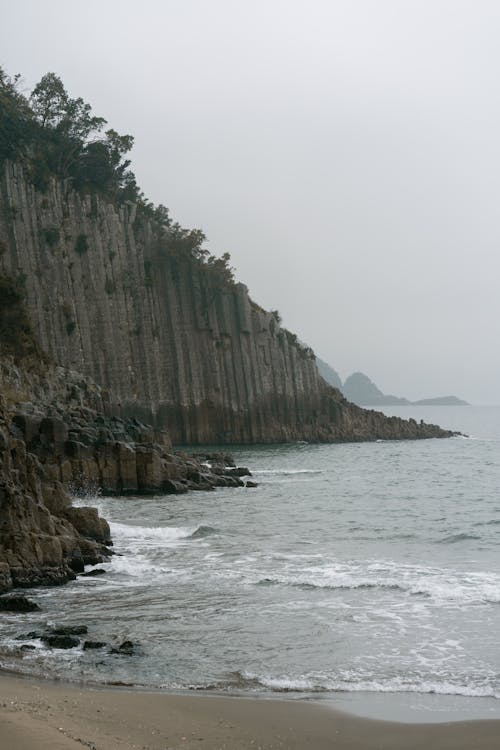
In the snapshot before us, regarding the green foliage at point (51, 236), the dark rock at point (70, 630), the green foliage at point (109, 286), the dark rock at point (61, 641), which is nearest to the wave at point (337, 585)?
the dark rock at point (70, 630)

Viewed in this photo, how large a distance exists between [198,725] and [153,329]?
78923mm

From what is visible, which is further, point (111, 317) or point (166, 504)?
Result: point (111, 317)

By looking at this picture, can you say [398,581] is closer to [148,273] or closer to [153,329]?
[153,329]

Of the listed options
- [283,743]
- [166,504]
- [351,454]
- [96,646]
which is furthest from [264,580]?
[351,454]

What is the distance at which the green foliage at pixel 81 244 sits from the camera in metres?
83.6

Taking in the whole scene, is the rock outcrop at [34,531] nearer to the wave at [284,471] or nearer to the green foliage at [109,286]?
the wave at [284,471]

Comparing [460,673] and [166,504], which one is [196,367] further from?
[460,673]

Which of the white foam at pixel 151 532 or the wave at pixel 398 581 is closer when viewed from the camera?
the wave at pixel 398 581

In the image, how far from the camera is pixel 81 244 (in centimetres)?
8369

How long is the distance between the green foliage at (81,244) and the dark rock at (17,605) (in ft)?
221

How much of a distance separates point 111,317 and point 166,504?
47.3 meters

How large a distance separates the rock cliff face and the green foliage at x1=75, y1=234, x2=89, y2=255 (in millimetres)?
101

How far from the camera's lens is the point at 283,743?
11320 mm

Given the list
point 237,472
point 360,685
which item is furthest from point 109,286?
point 360,685
